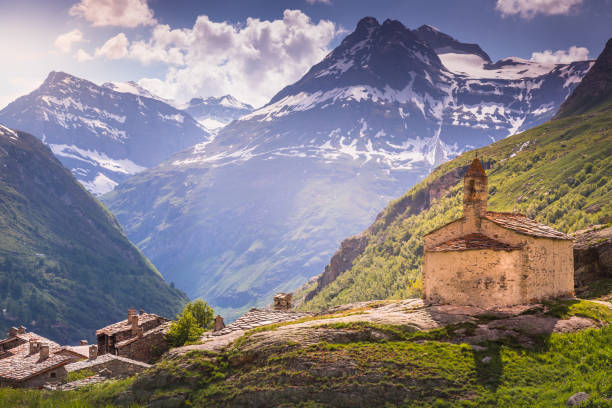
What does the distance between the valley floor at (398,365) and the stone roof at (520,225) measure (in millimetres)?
5234

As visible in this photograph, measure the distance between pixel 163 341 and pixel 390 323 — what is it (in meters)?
47.2

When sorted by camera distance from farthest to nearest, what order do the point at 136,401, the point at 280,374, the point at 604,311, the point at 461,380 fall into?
the point at 604,311 < the point at 136,401 < the point at 280,374 < the point at 461,380

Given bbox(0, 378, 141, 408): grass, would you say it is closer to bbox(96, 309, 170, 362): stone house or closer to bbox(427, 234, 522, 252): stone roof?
bbox(427, 234, 522, 252): stone roof

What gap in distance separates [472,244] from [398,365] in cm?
1222

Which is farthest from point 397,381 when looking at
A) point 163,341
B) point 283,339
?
point 163,341

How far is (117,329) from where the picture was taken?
246 ft

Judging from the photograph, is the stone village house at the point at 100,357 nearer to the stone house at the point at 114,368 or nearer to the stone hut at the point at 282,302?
the stone house at the point at 114,368

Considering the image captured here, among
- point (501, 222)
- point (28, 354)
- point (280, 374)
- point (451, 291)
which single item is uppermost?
point (501, 222)

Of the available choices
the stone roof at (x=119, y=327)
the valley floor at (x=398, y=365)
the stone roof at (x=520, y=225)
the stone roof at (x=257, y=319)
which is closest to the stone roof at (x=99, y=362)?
the stone roof at (x=119, y=327)

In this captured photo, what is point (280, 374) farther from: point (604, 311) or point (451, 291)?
point (604, 311)

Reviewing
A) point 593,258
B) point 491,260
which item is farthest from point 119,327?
point 593,258

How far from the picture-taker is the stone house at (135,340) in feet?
217

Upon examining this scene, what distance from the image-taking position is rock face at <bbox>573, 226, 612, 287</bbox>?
45688 millimetres

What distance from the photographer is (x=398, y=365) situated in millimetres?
27734
